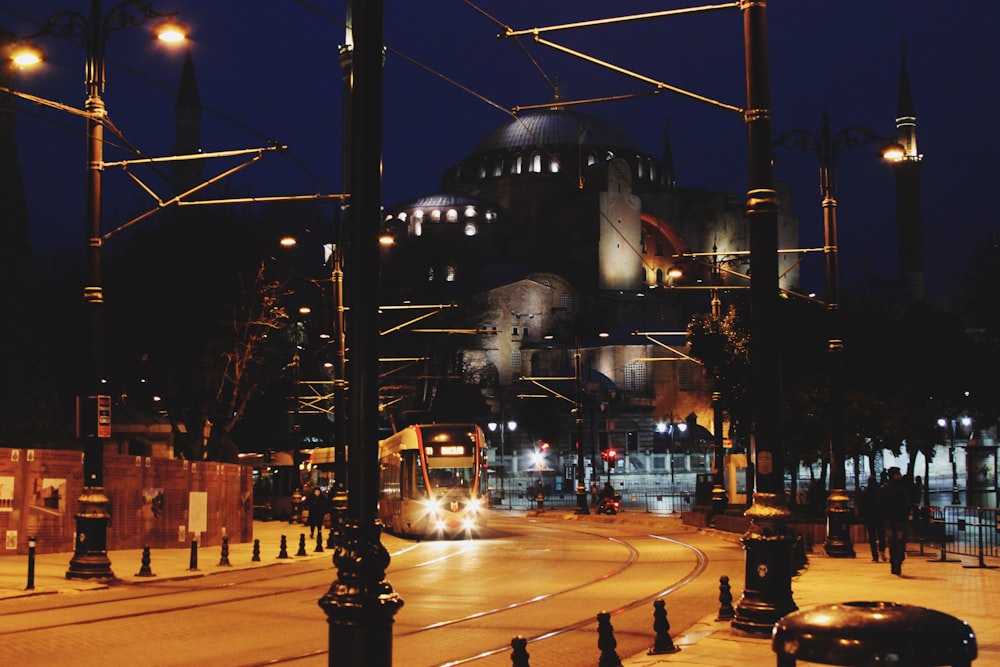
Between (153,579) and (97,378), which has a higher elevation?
(97,378)

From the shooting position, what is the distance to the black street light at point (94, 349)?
58.9 feet

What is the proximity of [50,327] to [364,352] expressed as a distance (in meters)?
39.6

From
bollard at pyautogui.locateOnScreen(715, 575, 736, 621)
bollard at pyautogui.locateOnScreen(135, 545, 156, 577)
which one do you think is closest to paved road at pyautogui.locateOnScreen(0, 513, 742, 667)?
bollard at pyautogui.locateOnScreen(135, 545, 156, 577)

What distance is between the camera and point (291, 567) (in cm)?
2356

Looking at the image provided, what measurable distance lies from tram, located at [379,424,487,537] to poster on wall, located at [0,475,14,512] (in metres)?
11.7

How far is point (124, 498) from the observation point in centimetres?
2581

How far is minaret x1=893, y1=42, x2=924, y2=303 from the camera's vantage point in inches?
3807

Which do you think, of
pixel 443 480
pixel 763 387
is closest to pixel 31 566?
pixel 763 387

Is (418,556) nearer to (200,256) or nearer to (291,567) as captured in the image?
(291,567)

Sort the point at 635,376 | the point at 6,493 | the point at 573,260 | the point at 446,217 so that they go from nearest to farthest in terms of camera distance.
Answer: the point at 6,493 → the point at 635,376 → the point at 573,260 → the point at 446,217

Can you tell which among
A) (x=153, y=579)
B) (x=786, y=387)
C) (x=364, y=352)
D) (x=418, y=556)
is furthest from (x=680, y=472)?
(x=364, y=352)

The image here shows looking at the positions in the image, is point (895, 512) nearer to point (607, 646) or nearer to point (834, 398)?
point (834, 398)

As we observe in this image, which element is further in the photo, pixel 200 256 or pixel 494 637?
pixel 200 256

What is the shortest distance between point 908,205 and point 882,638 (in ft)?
327
